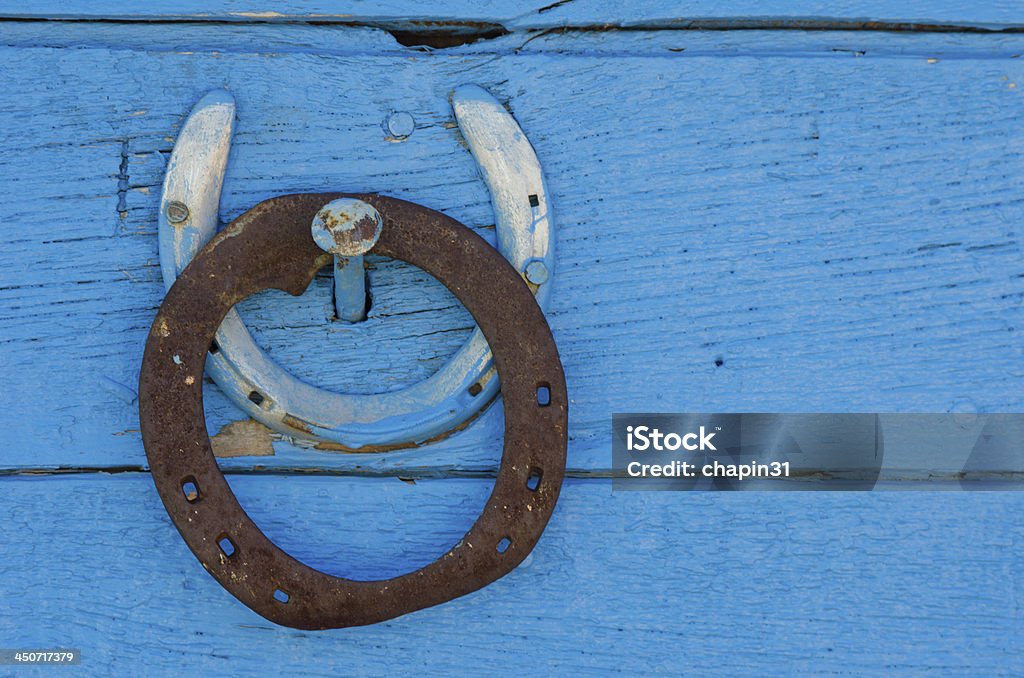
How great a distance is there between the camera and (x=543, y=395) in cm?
58

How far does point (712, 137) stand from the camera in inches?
24.3

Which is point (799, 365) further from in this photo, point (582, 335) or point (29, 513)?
point (29, 513)

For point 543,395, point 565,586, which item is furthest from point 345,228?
point 565,586

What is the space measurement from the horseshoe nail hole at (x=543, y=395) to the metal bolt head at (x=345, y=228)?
6.1 inches

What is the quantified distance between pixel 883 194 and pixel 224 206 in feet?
1.62

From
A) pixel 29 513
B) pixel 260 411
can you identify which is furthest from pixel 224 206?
pixel 29 513

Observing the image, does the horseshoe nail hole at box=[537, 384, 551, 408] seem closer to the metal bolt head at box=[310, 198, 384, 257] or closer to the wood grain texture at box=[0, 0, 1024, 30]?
the metal bolt head at box=[310, 198, 384, 257]

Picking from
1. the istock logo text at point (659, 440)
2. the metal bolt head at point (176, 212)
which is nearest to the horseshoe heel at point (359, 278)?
the metal bolt head at point (176, 212)

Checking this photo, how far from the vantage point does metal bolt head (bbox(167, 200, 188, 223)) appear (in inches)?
23.0

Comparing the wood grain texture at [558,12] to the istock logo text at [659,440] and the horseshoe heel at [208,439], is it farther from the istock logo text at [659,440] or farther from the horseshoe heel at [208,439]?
the istock logo text at [659,440]
